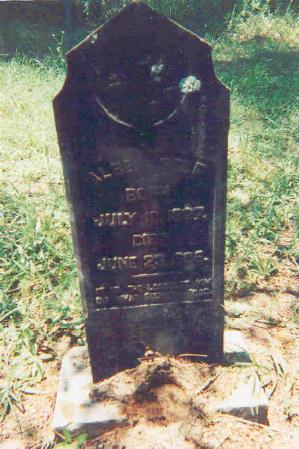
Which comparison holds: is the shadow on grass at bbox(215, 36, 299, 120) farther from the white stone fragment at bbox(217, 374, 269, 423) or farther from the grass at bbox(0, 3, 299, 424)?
the white stone fragment at bbox(217, 374, 269, 423)

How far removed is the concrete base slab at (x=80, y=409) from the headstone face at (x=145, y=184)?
9 cm

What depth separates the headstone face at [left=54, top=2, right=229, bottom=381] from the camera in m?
1.33

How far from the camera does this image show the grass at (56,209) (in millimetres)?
2146

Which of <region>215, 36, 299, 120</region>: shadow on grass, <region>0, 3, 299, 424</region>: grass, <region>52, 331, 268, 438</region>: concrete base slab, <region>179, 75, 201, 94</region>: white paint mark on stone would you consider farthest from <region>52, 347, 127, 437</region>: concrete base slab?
<region>215, 36, 299, 120</region>: shadow on grass

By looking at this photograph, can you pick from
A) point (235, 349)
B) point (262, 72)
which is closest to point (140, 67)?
point (235, 349)

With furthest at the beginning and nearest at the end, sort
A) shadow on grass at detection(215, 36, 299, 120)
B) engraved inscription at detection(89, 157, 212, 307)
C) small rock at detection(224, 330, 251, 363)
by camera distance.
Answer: shadow on grass at detection(215, 36, 299, 120) → small rock at detection(224, 330, 251, 363) → engraved inscription at detection(89, 157, 212, 307)

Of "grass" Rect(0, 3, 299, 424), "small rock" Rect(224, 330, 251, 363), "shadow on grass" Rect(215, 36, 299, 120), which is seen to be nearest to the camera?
"small rock" Rect(224, 330, 251, 363)

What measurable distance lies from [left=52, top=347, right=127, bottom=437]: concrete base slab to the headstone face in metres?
0.09

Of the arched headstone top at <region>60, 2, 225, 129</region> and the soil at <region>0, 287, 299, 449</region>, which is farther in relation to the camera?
the soil at <region>0, 287, 299, 449</region>

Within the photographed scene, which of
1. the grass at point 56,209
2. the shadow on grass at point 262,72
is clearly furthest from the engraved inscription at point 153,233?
the shadow on grass at point 262,72

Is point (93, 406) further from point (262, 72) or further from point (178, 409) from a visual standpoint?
point (262, 72)

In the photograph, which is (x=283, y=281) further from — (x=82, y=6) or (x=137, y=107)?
(x=82, y=6)

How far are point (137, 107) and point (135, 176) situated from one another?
0.24m

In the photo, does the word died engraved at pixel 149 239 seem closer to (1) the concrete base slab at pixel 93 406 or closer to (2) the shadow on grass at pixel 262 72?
(1) the concrete base slab at pixel 93 406
